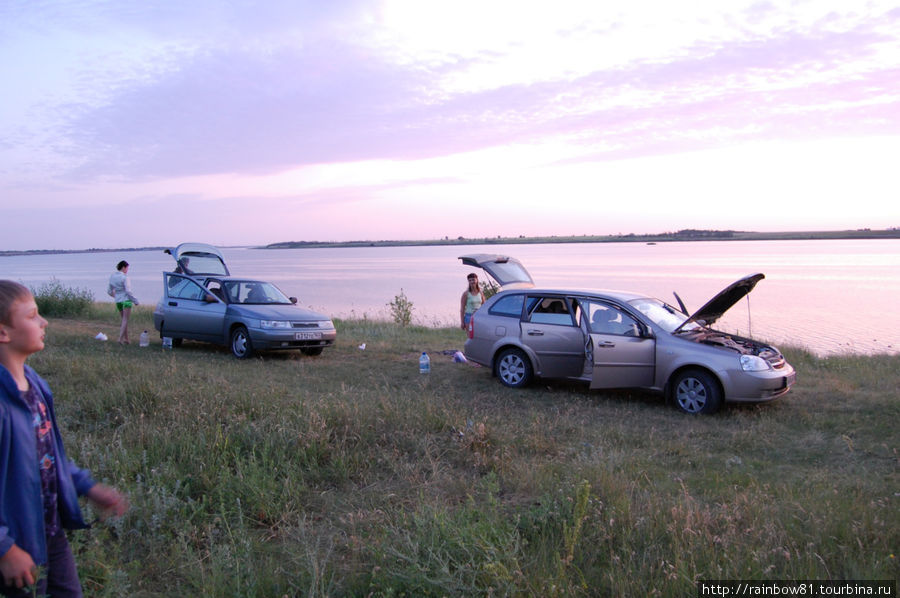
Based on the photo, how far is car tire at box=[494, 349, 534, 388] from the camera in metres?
9.80

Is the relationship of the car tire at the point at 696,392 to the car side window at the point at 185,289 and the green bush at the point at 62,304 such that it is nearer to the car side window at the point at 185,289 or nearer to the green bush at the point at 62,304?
the car side window at the point at 185,289

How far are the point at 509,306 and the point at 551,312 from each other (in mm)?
746

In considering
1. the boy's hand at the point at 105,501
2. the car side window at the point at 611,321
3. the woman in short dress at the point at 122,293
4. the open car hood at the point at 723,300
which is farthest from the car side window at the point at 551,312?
the woman in short dress at the point at 122,293

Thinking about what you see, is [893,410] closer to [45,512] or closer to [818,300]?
[45,512]

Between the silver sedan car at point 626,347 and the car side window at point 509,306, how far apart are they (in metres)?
0.02

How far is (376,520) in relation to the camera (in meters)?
4.26

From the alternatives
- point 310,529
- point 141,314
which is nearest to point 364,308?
point 141,314

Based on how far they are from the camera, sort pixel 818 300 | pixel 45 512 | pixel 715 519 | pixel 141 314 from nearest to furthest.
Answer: pixel 45 512 → pixel 715 519 → pixel 141 314 → pixel 818 300

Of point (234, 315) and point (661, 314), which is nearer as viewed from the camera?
point (661, 314)

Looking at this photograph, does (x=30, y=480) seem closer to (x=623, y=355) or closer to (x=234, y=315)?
(x=623, y=355)

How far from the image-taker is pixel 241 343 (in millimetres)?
12758

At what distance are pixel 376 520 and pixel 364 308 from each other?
2919 cm

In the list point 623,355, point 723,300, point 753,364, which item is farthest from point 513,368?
point 753,364

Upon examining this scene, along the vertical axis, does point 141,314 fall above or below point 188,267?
below
